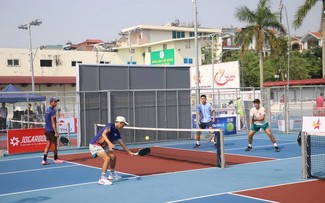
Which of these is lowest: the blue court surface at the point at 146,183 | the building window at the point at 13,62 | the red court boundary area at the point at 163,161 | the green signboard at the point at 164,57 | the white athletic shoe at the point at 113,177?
the blue court surface at the point at 146,183

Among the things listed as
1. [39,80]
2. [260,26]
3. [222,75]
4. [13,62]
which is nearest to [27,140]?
[222,75]

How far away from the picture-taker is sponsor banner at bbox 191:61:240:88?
3958cm

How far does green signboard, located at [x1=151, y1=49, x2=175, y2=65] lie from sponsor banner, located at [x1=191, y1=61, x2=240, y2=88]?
10.1ft

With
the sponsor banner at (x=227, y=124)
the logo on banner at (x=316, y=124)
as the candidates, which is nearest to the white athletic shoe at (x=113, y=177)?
the logo on banner at (x=316, y=124)

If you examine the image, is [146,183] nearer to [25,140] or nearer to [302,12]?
[25,140]

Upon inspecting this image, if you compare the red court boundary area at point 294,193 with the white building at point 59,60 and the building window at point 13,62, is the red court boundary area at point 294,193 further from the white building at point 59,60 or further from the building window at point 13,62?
the building window at point 13,62

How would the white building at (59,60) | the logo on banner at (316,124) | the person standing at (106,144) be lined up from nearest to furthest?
the person standing at (106,144) < the logo on banner at (316,124) < the white building at (59,60)

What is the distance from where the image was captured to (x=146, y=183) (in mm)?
10688

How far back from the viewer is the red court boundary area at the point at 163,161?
12859 mm

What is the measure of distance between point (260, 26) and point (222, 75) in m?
5.94

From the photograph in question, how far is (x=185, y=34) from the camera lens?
84750 mm

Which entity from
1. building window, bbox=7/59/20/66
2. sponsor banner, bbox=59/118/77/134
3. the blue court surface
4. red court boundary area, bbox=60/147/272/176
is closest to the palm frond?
sponsor banner, bbox=59/118/77/134

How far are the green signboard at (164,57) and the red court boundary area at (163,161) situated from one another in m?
24.5

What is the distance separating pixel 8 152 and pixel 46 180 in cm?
675
